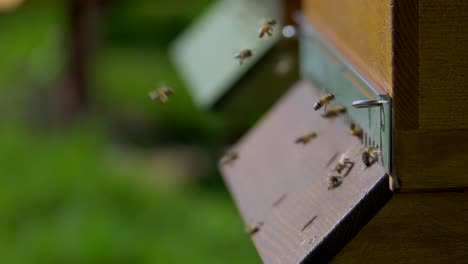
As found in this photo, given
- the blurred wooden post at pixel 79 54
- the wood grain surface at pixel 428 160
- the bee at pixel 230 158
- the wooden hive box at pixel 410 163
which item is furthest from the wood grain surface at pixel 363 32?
the blurred wooden post at pixel 79 54

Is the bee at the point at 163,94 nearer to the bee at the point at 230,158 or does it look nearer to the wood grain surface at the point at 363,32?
the bee at the point at 230,158

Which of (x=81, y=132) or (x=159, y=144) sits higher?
(x=81, y=132)

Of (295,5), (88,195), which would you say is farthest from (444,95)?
(88,195)

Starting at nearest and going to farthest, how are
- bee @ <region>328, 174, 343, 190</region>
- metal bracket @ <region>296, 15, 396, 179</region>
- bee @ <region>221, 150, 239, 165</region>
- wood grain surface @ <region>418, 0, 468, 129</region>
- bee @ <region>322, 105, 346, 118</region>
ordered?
wood grain surface @ <region>418, 0, 468, 129</region> < metal bracket @ <region>296, 15, 396, 179</region> < bee @ <region>328, 174, 343, 190</region> < bee @ <region>322, 105, 346, 118</region> < bee @ <region>221, 150, 239, 165</region>

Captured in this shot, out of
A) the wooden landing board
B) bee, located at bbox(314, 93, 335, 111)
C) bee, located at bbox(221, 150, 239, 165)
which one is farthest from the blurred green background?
bee, located at bbox(314, 93, 335, 111)

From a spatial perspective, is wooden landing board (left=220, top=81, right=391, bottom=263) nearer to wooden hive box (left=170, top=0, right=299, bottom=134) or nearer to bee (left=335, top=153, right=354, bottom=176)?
bee (left=335, top=153, right=354, bottom=176)

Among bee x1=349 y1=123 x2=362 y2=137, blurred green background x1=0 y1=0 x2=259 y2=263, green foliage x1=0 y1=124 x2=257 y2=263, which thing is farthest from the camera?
blurred green background x1=0 y1=0 x2=259 y2=263

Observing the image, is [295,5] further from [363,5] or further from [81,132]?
[81,132]
